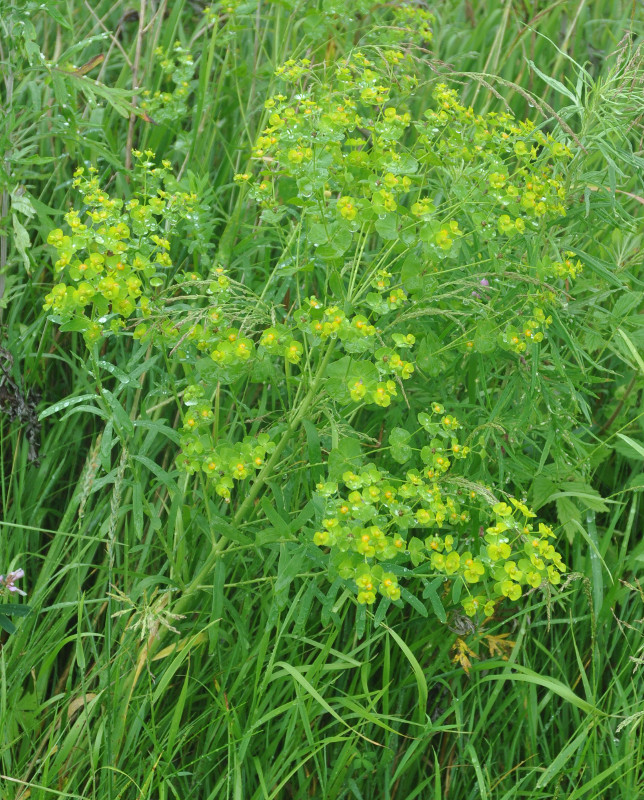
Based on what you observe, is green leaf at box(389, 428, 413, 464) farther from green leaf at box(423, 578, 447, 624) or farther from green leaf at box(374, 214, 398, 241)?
green leaf at box(374, 214, 398, 241)

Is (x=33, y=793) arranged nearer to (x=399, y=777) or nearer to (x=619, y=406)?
(x=399, y=777)

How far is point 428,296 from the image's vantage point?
1.77 metres

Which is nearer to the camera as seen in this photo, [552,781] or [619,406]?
[552,781]

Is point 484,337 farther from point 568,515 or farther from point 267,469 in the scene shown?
point 568,515

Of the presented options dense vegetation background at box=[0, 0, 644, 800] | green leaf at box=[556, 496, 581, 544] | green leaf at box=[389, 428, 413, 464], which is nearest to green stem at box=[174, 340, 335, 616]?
dense vegetation background at box=[0, 0, 644, 800]

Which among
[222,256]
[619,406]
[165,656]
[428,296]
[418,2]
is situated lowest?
[165,656]

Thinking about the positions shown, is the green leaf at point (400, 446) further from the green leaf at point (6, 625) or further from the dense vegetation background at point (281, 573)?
the green leaf at point (6, 625)

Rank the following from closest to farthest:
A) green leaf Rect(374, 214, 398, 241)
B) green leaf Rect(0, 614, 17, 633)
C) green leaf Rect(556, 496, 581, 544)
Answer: green leaf Rect(374, 214, 398, 241) < green leaf Rect(0, 614, 17, 633) < green leaf Rect(556, 496, 581, 544)

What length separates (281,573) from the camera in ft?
5.60

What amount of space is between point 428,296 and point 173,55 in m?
1.80

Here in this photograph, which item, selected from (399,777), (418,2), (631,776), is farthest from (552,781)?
(418,2)

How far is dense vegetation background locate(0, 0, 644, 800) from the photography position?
5.99ft

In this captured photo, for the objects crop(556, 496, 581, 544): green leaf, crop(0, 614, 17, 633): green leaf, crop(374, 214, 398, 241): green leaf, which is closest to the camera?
crop(374, 214, 398, 241): green leaf

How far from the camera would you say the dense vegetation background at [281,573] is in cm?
183
